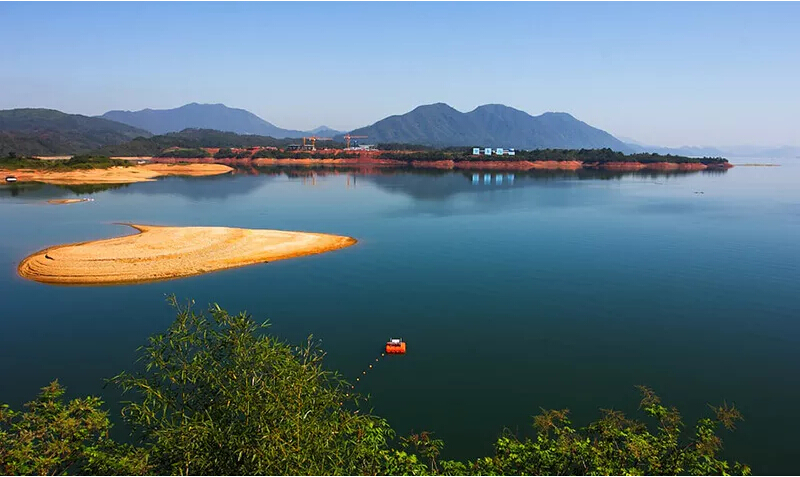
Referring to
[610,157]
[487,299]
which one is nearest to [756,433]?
[487,299]

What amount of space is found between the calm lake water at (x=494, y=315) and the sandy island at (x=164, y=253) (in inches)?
64.6

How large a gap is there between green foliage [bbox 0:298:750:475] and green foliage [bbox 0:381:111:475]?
3 centimetres

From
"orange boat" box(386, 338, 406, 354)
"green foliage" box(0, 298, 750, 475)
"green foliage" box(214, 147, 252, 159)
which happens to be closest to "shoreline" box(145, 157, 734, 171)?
"green foliage" box(214, 147, 252, 159)

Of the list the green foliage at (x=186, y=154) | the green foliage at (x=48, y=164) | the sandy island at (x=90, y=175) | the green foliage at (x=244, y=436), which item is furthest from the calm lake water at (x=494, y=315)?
the green foliage at (x=186, y=154)

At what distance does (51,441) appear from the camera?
10227 mm

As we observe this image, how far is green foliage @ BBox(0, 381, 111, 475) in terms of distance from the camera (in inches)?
348

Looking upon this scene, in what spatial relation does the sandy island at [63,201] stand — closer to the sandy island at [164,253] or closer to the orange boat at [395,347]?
the sandy island at [164,253]

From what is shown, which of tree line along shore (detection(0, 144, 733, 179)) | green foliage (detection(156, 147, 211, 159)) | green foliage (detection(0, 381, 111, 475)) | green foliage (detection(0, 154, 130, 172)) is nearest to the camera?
green foliage (detection(0, 381, 111, 475))

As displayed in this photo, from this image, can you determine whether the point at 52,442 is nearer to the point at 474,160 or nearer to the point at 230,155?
the point at 474,160

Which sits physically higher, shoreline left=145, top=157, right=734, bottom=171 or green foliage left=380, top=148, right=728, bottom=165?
green foliage left=380, top=148, right=728, bottom=165

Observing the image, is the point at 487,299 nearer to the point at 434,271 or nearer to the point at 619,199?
the point at 434,271

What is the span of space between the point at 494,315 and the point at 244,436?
19771mm

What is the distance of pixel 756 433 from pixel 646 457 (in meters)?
8.15

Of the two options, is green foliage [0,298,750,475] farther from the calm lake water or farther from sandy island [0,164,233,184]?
sandy island [0,164,233,184]
